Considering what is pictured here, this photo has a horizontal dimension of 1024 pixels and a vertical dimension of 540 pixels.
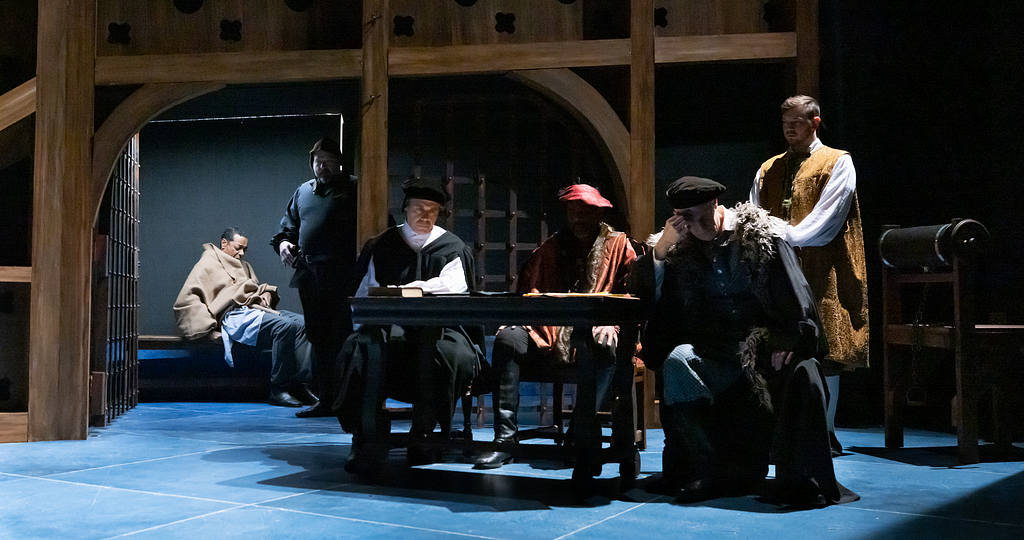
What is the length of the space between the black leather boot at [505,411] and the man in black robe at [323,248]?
243cm

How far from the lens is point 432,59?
538 cm

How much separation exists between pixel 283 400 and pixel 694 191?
15.3 ft

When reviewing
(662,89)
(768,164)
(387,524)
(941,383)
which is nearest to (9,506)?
(387,524)

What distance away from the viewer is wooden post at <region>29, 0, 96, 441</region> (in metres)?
5.04

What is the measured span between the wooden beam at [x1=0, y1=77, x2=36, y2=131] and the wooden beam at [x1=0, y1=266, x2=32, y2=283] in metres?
0.84

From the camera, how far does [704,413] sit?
138 inches

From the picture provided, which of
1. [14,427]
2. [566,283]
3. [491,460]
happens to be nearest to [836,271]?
[566,283]

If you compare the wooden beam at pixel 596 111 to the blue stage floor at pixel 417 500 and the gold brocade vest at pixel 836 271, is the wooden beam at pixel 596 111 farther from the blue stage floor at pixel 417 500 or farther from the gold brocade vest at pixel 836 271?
the blue stage floor at pixel 417 500

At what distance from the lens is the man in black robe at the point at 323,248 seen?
6.47m

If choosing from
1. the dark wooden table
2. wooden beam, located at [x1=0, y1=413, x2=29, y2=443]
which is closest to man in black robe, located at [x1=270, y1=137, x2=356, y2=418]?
wooden beam, located at [x1=0, y1=413, x2=29, y2=443]

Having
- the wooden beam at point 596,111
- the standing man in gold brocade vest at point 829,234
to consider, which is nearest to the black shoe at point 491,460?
the standing man in gold brocade vest at point 829,234

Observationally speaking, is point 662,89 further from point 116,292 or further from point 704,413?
point 116,292

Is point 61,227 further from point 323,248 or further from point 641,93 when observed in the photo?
point 641,93

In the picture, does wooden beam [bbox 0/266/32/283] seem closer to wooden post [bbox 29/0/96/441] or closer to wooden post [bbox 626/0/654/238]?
wooden post [bbox 29/0/96/441]
